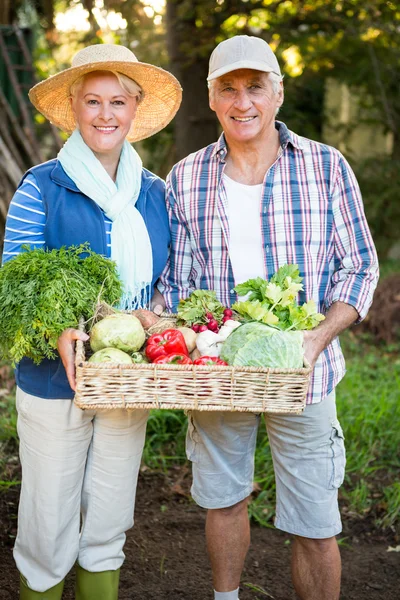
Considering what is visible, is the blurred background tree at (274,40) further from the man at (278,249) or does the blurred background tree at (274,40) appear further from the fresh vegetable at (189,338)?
the fresh vegetable at (189,338)

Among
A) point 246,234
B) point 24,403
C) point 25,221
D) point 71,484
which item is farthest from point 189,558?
point 25,221

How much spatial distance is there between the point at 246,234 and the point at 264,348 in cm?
74

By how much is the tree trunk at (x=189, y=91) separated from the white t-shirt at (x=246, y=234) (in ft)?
15.9

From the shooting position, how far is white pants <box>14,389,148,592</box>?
3.16 meters

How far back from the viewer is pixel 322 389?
3.31m

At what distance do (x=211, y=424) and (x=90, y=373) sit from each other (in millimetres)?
948

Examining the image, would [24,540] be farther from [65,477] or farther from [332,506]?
[332,506]

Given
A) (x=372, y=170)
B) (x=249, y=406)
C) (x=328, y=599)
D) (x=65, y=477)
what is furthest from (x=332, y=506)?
(x=372, y=170)

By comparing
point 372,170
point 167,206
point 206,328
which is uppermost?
point 372,170

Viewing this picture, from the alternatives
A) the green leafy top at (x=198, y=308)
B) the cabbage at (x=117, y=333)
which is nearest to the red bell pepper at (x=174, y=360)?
the cabbage at (x=117, y=333)

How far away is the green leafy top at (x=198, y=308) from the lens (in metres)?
3.17

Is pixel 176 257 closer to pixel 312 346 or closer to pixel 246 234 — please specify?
pixel 246 234

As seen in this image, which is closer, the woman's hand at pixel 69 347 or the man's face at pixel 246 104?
the woman's hand at pixel 69 347

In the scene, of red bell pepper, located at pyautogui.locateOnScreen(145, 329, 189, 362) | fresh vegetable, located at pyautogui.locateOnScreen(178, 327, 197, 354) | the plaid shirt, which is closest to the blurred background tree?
the plaid shirt
